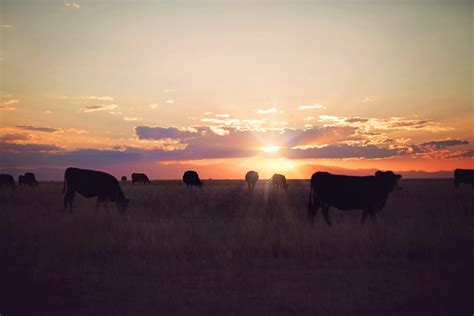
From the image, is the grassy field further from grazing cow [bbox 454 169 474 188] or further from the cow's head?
grazing cow [bbox 454 169 474 188]

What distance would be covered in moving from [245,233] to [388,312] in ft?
17.0

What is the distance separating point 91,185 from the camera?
62.3 feet

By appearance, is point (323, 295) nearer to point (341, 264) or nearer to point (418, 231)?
point (341, 264)

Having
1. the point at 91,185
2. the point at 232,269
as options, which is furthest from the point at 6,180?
the point at 232,269

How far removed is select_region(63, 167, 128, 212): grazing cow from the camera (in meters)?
18.5

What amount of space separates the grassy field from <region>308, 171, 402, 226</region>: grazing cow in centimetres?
126

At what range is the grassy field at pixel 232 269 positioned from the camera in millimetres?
5988

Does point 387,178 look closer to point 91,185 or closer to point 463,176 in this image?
point 91,185

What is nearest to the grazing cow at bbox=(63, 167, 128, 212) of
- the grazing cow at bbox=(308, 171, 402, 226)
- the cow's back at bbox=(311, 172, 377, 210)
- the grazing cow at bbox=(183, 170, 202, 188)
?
the grazing cow at bbox=(308, 171, 402, 226)

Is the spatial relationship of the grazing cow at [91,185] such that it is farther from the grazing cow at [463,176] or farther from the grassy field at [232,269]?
the grazing cow at [463,176]

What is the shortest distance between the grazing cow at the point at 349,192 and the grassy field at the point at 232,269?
1.26 m

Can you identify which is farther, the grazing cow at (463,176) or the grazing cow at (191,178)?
the grazing cow at (191,178)

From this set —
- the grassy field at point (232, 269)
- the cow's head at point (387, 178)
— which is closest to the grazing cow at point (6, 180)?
the grassy field at point (232, 269)

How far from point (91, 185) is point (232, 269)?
12776mm
